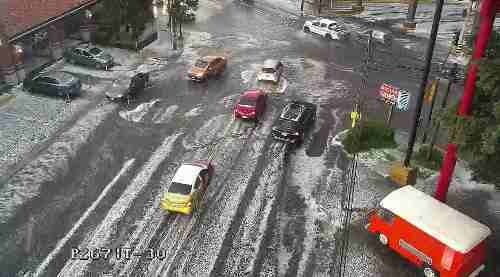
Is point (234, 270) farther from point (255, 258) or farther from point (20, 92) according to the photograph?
point (20, 92)

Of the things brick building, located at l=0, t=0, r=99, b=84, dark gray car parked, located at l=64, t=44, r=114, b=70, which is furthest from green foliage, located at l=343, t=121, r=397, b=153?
brick building, located at l=0, t=0, r=99, b=84

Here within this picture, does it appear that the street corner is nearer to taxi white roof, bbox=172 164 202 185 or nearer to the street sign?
the street sign

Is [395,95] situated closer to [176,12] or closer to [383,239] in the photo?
[383,239]

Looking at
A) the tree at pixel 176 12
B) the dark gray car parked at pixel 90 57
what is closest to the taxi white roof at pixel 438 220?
the dark gray car parked at pixel 90 57

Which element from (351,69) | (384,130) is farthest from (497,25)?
(384,130)

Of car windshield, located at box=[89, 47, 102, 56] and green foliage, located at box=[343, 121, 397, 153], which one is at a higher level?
car windshield, located at box=[89, 47, 102, 56]

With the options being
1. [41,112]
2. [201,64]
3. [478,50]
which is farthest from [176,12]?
[478,50]
